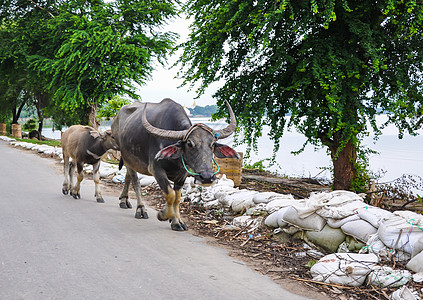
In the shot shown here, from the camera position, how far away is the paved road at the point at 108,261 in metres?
3.44

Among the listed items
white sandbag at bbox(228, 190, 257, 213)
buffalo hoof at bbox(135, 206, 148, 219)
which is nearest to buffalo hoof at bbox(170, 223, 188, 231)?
buffalo hoof at bbox(135, 206, 148, 219)

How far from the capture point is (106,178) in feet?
35.9

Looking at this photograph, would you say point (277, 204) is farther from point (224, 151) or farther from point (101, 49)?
point (101, 49)

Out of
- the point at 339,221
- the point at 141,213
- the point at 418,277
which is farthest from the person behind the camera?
the point at 141,213

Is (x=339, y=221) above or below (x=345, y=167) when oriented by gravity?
below

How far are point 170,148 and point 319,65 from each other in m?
4.67

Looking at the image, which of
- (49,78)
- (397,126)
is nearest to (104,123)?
(49,78)

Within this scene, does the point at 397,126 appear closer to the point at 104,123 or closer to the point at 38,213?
the point at 38,213

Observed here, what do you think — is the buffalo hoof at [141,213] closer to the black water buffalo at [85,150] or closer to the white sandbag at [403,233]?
the black water buffalo at [85,150]

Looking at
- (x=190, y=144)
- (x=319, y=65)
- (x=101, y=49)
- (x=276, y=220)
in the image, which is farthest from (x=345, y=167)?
(x=101, y=49)

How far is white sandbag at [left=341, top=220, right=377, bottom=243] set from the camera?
4.29 m

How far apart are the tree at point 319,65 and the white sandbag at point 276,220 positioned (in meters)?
3.20

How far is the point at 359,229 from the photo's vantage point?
4.37m

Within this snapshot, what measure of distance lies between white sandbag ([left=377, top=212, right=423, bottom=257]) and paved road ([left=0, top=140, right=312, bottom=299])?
135cm
